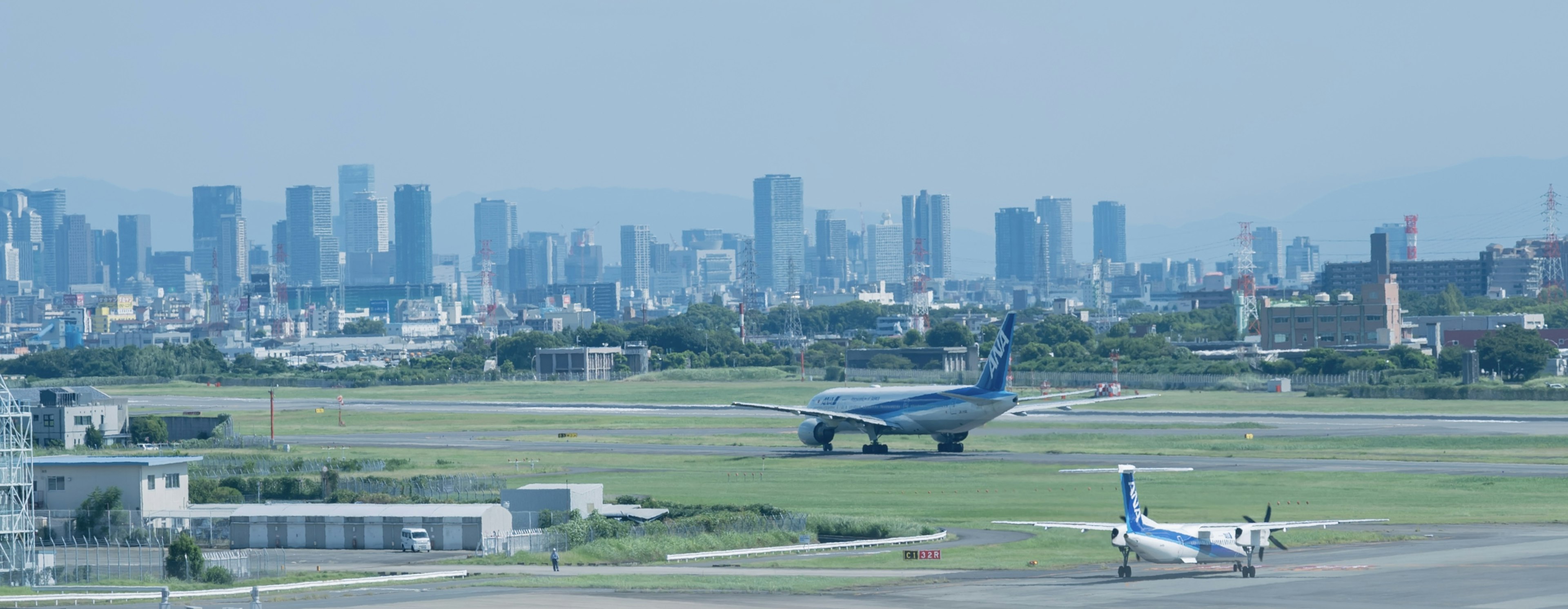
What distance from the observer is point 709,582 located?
55.5 meters

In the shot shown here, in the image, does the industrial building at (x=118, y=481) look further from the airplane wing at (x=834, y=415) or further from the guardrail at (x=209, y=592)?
the airplane wing at (x=834, y=415)

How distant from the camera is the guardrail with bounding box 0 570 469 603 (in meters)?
53.2

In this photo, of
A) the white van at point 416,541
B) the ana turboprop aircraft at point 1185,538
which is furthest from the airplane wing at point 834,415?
the ana turboprop aircraft at point 1185,538

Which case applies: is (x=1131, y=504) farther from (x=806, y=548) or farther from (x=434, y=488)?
(x=434, y=488)

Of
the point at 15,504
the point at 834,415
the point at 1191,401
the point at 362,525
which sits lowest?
the point at 362,525

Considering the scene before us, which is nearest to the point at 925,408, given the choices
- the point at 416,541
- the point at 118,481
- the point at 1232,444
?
the point at 1232,444

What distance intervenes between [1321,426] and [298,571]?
A: 82.3 m

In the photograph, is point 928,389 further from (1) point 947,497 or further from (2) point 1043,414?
(2) point 1043,414

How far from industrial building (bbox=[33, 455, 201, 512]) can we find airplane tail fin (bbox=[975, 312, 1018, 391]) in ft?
136

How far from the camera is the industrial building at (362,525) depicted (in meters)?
67.8

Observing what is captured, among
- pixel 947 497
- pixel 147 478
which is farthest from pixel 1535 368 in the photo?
pixel 147 478

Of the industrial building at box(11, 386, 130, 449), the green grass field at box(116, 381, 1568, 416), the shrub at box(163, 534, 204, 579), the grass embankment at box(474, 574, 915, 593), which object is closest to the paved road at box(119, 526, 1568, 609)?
the grass embankment at box(474, 574, 915, 593)

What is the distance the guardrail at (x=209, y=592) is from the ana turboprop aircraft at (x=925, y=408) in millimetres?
45712

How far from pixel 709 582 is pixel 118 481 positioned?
108 ft
